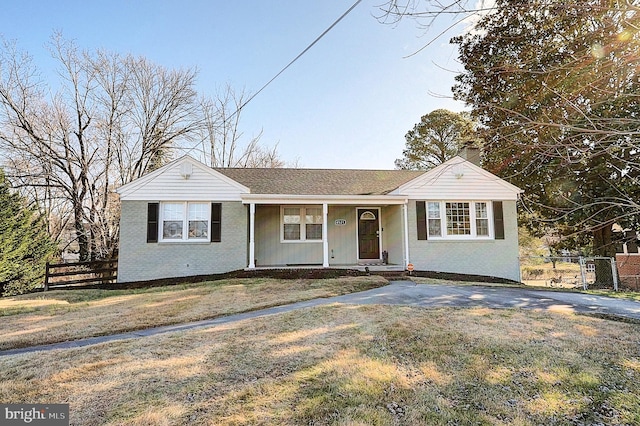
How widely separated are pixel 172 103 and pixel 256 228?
11.2m

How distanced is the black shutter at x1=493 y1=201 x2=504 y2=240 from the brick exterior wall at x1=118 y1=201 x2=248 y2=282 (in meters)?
9.15

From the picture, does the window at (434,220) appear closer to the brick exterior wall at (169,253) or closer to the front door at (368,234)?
the front door at (368,234)

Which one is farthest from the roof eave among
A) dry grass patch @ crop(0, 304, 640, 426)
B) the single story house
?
dry grass patch @ crop(0, 304, 640, 426)

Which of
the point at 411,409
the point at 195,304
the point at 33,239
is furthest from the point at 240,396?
the point at 33,239

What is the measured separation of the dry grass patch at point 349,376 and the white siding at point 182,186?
24.5ft

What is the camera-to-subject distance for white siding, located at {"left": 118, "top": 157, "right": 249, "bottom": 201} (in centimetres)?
1191

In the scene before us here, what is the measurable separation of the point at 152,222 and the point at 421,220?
30.9ft

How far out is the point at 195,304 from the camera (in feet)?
26.0

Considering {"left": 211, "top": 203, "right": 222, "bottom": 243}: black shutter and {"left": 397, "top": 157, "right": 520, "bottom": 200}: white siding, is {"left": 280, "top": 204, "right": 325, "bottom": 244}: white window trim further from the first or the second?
{"left": 397, "top": 157, "right": 520, "bottom": 200}: white siding

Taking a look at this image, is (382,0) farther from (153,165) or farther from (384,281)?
(153,165)

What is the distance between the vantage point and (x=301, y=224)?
13.5 meters

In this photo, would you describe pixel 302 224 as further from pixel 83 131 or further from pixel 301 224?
pixel 83 131

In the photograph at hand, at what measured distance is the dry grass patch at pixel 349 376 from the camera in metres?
2.96

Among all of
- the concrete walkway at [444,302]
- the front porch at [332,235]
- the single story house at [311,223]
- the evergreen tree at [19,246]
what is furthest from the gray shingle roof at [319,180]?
the evergreen tree at [19,246]
